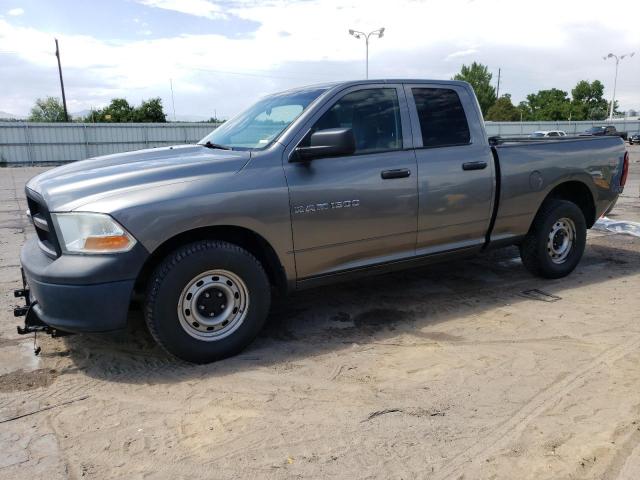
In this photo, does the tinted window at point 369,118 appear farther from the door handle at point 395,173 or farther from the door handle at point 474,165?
the door handle at point 474,165

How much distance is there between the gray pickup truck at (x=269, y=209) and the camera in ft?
10.4

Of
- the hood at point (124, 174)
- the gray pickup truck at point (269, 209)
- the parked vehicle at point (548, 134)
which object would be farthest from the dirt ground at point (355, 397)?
the parked vehicle at point (548, 134)

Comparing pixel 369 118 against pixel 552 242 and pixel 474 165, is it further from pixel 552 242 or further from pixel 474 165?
pixel 552 242

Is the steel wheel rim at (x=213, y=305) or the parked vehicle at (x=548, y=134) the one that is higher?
the parked vehicle at (x=548, y=134)

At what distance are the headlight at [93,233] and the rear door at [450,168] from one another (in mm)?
2300

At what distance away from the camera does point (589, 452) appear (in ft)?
8.36

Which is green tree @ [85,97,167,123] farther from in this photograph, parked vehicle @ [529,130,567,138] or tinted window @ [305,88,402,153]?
tinted window @ [305,88,402,153]

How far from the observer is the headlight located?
122 inches

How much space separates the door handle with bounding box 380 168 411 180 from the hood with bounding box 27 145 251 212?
3.47 feet

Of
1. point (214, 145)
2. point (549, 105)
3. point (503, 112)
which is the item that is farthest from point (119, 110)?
point (549, 105)

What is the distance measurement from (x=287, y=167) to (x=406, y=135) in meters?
1.14

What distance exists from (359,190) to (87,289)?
1.97m

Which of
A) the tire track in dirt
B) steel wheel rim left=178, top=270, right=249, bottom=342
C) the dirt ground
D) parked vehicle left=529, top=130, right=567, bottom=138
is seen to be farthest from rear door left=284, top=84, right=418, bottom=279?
parked vehicle left=529, top=130, right=567, bottom=138

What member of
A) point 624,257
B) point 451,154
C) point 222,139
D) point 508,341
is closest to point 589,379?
point 508,341
